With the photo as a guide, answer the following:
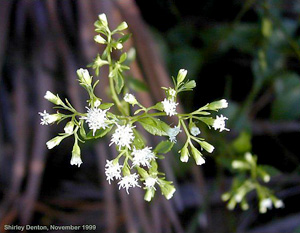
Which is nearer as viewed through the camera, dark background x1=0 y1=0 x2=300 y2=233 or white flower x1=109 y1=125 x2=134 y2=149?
white flower x1=109 y1=125 x2=134 y2=149

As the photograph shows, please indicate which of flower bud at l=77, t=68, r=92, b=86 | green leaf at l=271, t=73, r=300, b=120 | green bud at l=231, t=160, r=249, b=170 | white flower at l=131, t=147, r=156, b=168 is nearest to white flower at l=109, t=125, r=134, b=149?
white flower at l=131, t=147, r=156, b=168

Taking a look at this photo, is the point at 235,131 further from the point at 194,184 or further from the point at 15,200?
the point at 15,200

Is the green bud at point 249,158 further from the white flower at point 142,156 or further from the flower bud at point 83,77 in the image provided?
the flower bud at point 83,77

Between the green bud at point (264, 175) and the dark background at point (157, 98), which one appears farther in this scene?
the dark background at point (157, 98)

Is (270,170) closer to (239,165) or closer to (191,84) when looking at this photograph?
(239,165)

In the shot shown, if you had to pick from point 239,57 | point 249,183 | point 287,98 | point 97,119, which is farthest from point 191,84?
point 239,57

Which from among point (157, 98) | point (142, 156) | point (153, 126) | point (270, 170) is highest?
point (153, 126)

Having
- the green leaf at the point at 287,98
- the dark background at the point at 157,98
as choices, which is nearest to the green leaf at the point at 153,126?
the dark background at the point at 157,98

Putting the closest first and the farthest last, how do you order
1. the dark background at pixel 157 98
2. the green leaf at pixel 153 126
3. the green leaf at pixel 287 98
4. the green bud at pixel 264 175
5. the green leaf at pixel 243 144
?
1. the green leaf at pixel 153 126
2. the green bud at pixel 264 175
3. the green leaf at pixel 243 144
4. the dark background at pixel 157 98
5. the green leaf at pixel 287 98

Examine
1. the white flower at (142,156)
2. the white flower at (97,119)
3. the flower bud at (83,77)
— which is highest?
the flower bud at (83,77)

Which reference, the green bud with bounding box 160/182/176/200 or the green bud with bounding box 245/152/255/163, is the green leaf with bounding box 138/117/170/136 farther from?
the green bud with bounding box 245/152/255/163

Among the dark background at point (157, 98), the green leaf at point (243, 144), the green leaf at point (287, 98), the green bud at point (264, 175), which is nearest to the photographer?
the green bud at point (264, 175)
